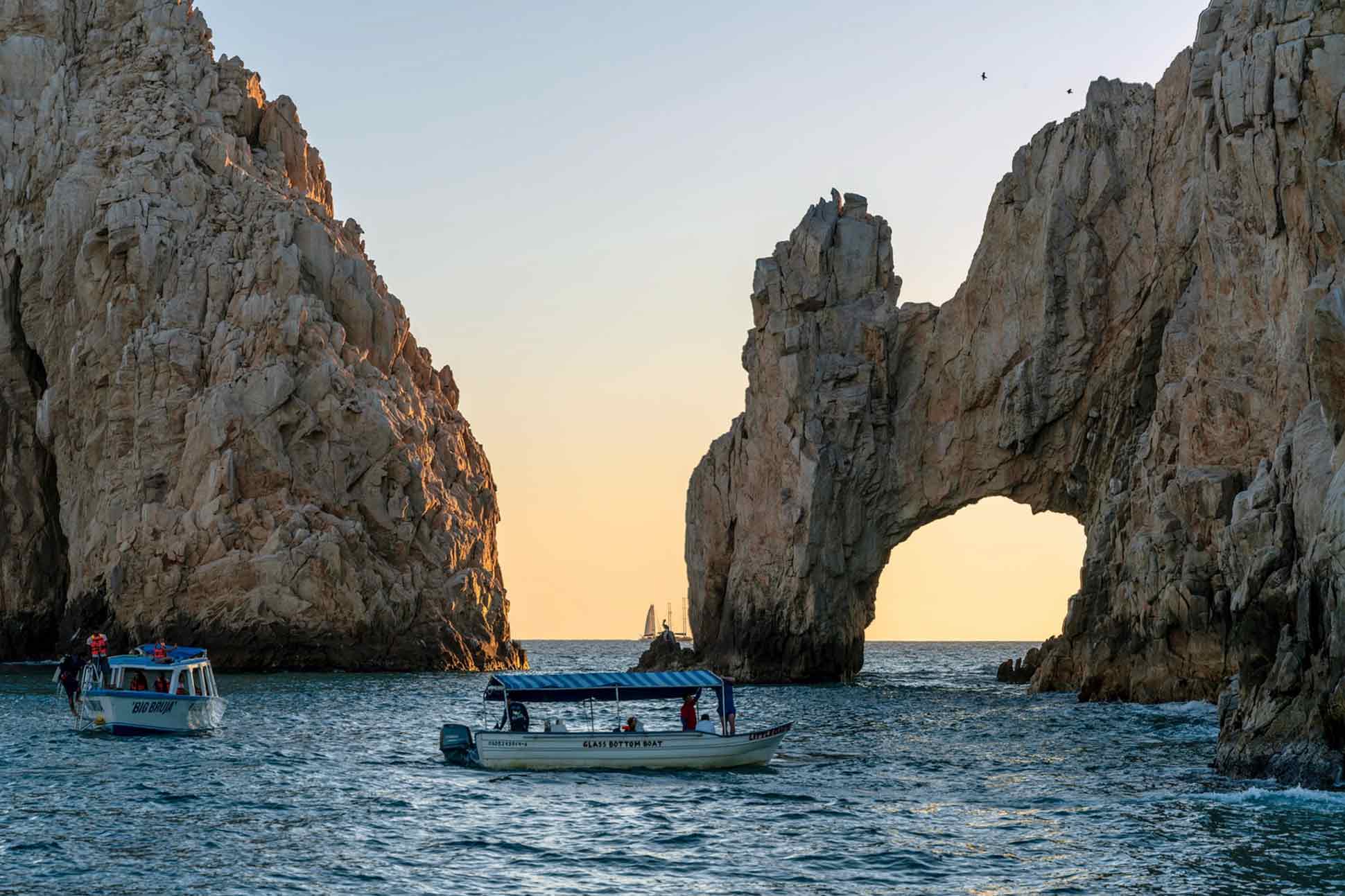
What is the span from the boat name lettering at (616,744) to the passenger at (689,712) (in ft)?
5.72

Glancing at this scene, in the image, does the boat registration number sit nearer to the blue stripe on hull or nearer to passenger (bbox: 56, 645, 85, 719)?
the blue stripe on hull

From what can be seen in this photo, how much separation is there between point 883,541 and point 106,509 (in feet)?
140

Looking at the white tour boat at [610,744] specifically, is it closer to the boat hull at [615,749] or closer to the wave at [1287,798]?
the boat hull at [615,749]

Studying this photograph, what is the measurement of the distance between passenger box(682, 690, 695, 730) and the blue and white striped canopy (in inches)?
10.2

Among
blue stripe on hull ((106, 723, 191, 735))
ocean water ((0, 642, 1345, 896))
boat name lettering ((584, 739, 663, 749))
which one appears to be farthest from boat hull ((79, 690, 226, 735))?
boat name lettering ((584, 739, 663, 749))

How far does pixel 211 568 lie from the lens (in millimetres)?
77500

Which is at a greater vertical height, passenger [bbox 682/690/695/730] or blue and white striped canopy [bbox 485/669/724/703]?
blue and white striped canopy [bbox 485/669/724/703]

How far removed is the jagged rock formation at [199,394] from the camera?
78.8m

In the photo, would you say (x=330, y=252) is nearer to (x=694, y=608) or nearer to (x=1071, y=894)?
(x=694, y=608)

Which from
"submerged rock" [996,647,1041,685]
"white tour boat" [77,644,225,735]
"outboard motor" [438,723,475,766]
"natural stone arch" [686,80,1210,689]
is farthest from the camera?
"submerged rock" [996,647,1041,685]

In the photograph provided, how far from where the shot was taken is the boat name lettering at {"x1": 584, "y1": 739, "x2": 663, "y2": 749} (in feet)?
119

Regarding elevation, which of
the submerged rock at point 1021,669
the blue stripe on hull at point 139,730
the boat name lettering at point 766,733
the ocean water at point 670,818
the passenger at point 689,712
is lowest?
the ocean water at point 670,818

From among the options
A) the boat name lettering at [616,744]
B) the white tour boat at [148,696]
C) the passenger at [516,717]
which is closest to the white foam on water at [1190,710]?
the boat name lettering at [616,744]

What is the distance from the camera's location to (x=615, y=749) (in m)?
36.3
